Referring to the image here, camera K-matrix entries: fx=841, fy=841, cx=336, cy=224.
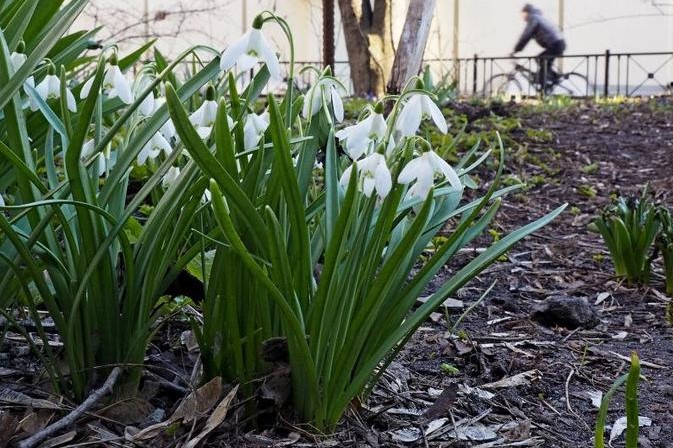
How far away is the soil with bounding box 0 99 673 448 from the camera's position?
1.63 metres

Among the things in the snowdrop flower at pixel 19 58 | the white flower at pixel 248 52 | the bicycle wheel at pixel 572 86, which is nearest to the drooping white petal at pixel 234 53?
the white flower at pixel 248 52

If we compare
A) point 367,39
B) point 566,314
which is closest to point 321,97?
point 566,314

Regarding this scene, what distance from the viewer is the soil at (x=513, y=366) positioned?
1632 millimetres

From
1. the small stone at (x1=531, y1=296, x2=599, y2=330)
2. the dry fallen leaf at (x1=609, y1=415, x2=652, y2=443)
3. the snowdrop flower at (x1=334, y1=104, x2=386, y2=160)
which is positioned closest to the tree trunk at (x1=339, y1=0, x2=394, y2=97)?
the small stone at (x1=531, y1=296, x2=599, y2=330)

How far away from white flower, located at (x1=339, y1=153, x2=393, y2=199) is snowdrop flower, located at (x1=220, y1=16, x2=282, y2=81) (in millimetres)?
221

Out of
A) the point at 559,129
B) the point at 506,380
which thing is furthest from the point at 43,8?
the point at 559,129

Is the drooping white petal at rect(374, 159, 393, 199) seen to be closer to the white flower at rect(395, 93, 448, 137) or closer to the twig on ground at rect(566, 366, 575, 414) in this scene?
the white flower at rect(395, 93, 448, 137)

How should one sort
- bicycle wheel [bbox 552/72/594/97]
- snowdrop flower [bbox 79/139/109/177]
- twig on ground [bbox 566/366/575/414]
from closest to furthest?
snowdrop flower [bbox 79/139/109/177] → twig on ground [bbox 566/366/575/414] → bicycle wheel [bbox 552/72/594/97]

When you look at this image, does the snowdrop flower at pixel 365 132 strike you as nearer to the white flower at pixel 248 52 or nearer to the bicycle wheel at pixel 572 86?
the white flower at pixel 248 52

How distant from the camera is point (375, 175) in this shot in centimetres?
132

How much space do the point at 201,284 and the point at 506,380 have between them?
754 millimetres

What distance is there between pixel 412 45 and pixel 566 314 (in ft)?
8.71

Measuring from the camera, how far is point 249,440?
1.48 meters

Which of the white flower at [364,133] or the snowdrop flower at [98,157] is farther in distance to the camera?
the snowdrop flower at [98,157]
